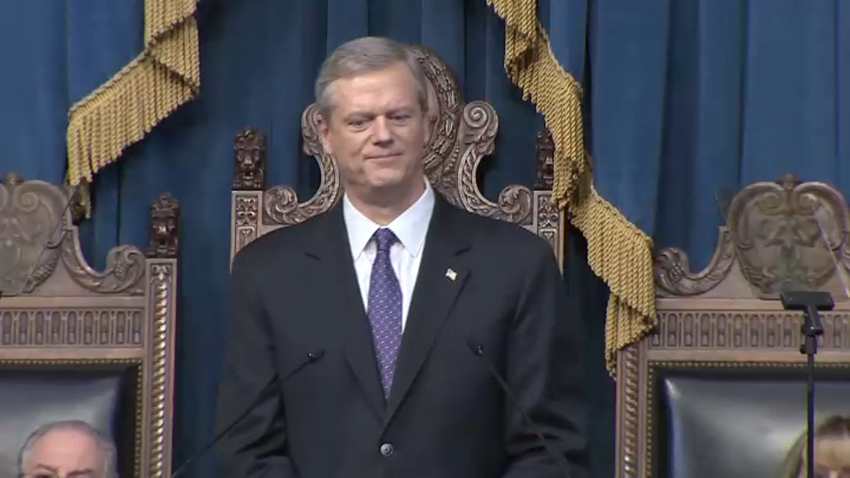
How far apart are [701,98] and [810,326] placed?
97 centimetres

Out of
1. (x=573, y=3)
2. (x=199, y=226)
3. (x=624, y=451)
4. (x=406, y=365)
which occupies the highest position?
(x=573, y=3)

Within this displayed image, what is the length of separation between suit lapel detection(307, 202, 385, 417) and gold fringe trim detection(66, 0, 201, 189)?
582 mm

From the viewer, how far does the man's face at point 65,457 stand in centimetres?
272

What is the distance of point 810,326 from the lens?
237 cm

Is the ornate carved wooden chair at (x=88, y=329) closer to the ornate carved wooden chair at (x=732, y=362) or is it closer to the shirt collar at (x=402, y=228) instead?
the shirt collar at (x=402, y=228)

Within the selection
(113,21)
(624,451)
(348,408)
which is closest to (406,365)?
(348,408)

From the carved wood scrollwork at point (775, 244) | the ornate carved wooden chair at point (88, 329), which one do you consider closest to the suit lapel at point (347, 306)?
the ornate carved wooden chair at point (88, 329)

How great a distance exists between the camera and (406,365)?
2684 millimetres

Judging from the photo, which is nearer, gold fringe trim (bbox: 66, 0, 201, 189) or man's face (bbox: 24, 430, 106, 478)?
man's face (bbox: 24, 430, 106, 478)

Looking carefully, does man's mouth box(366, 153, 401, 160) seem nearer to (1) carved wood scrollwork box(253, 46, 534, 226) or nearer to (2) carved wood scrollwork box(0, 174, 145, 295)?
(1) carved wood scrollwork box(253, 46, 534, 226)

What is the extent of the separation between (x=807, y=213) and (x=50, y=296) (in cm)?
163

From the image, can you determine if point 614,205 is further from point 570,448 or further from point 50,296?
point 50,296

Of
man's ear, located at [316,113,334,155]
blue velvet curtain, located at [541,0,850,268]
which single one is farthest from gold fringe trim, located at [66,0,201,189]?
blue velvet curtain, located at [541,0,850,268]

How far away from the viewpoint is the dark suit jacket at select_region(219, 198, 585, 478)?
2682 mm
